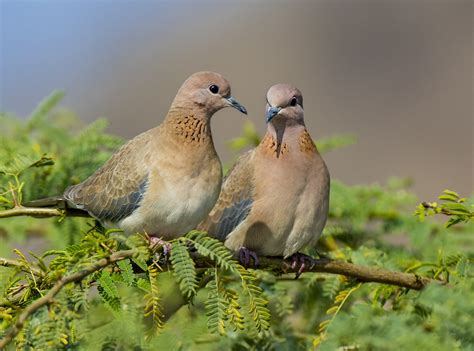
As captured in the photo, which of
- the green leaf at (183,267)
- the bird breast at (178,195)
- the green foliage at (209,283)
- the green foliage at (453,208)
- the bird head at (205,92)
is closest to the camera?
the green foliage at (209,283)

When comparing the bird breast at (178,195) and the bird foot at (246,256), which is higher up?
the bird breast at (178,195)

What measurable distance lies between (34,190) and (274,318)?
1269 mm

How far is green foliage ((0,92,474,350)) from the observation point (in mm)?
2639

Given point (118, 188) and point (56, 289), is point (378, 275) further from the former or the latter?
point (56, 289)

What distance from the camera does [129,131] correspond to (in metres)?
14.8

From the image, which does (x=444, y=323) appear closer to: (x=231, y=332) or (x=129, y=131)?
(x=231, y=332)

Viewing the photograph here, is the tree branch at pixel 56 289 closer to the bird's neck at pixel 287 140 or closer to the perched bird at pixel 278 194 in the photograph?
the perched bird at pixel 278 194

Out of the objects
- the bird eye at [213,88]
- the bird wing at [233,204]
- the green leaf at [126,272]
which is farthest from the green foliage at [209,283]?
the bird eye at [213,88]

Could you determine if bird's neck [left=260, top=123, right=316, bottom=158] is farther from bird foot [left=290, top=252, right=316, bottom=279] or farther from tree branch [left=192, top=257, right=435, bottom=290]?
tree branch [left=192, top=257, right=435, bottom=290]

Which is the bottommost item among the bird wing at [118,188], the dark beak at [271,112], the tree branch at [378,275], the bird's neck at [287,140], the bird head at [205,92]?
the tree branch at [378,275]

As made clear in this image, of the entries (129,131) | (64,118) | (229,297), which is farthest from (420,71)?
(229,297)

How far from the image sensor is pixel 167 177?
382 centimetres

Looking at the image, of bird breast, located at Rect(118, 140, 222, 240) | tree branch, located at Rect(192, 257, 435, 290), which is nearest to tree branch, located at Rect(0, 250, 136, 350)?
bird breast, located at Rect(118, 140, 222, 240)

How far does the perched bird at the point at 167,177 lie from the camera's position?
3.75 metres
